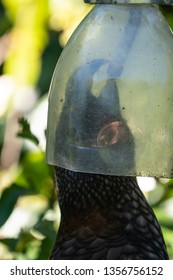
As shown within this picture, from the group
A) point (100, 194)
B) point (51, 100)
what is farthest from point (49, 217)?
point (51, 100)

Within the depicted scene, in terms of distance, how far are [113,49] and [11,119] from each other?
1335 millimetres

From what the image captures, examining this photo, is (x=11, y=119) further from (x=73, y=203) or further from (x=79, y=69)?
(x=79, y=69)

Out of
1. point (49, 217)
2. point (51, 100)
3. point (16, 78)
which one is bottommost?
point (49, 217)

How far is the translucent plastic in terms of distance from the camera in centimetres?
167

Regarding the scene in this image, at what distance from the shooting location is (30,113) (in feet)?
9.52

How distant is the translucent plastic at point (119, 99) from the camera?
167cm

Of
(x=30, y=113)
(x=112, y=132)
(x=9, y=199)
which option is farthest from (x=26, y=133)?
(x=112, y=132)

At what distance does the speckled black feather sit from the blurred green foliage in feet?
1.42

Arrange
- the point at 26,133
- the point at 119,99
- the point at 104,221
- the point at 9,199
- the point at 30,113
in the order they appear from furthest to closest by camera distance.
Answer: the point at 30,113 → the point at 9,199 → the point at 26,133 → the point at 104,221 → the point at 119,99

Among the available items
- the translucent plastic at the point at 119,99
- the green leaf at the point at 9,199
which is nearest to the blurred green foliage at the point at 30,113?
the green leaf at the point at 9,199

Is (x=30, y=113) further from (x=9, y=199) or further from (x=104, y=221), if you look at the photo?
(x=104, y=221)

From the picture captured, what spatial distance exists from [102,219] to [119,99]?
2.02ft

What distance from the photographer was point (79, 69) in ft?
5.56

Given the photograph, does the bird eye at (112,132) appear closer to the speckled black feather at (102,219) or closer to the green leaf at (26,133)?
the speckled black feather at (102,219)
